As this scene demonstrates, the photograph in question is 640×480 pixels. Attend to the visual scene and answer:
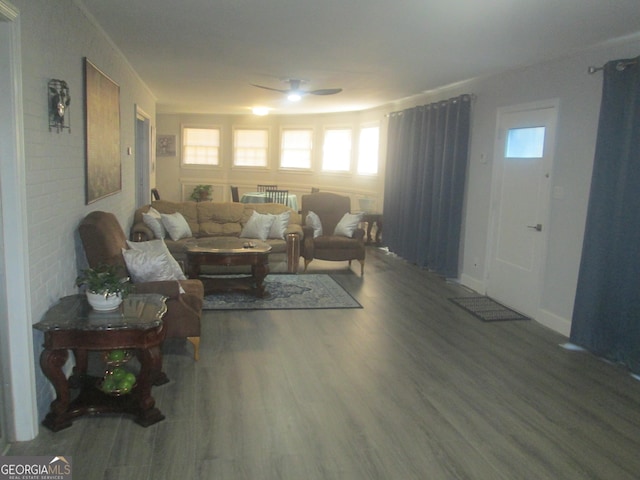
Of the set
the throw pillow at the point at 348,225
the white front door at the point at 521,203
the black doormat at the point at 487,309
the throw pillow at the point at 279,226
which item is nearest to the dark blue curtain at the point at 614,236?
the white front door at the point at 521,203

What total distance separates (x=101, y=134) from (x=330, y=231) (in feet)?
12.7

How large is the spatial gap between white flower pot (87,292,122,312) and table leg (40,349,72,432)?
0.94 ft

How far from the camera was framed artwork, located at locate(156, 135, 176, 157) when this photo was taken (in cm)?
1177

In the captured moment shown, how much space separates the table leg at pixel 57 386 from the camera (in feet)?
8.48

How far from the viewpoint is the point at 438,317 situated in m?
4.99

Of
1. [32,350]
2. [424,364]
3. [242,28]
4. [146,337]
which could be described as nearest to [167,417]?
[146,337]

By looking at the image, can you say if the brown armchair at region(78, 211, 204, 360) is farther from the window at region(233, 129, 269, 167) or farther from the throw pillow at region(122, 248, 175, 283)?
the window at region(233, 129, 269, 167)

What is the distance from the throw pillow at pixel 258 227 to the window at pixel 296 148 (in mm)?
4858

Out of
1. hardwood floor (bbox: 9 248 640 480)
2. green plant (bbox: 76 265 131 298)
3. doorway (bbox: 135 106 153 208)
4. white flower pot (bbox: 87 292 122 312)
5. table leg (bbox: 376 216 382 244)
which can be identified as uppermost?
doorway (bbox: 135 106 153 208)

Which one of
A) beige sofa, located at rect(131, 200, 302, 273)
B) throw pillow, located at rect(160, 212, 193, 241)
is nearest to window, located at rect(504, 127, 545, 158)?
beige sofa, located at rect(131, 200, 302, 273)

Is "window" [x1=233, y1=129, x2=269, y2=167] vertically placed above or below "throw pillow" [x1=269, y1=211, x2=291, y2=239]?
above

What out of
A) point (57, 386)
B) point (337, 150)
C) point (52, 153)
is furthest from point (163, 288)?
point (337, 150)

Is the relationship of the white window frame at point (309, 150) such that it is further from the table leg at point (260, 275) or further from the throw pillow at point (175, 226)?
the table leg at point (260, 275)

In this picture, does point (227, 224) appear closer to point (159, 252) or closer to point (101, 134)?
point (101, 134)
